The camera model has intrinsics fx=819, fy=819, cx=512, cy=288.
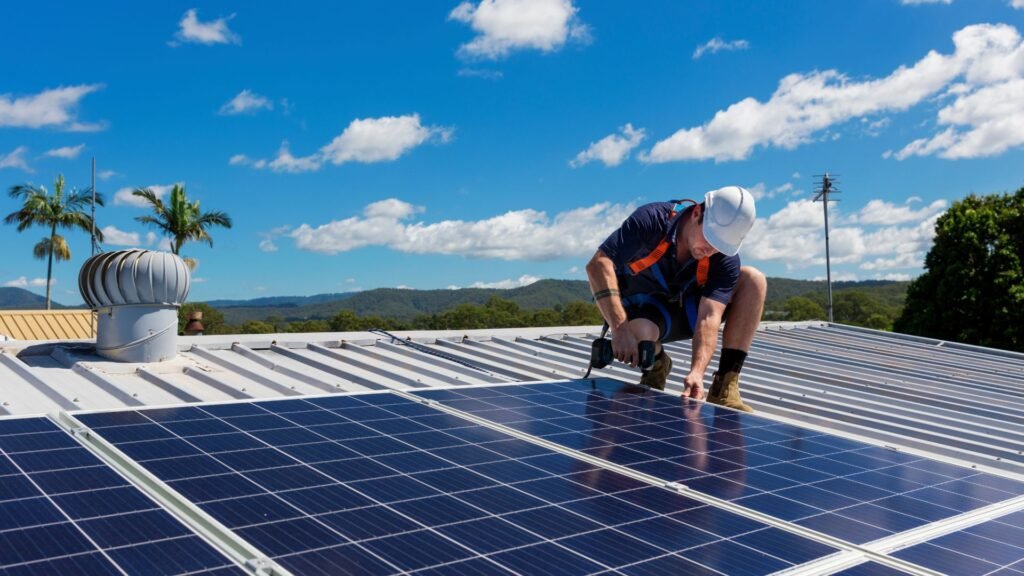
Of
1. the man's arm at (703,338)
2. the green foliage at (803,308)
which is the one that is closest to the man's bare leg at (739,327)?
the man's arm at (703,338)

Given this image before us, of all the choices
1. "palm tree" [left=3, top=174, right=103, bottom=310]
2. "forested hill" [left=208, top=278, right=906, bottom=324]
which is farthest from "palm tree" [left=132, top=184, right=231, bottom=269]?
"forested hill" [left=208, top=278, right=906, bottom=324]

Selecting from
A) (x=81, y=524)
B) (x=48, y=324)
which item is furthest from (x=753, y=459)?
(x=48, y=324)

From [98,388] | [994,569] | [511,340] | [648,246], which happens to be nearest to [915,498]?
[994,569]

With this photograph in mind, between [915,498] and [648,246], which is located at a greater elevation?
[648,246]

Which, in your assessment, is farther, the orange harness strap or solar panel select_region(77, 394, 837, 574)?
the orange harness strap

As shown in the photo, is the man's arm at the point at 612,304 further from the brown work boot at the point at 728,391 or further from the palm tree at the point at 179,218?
the palm tree at the point at 179,218

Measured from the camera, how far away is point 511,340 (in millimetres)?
14031

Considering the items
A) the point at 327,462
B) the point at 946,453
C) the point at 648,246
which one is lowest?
the point at 946,453

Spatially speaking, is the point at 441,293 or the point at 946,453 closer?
the point at 946,453

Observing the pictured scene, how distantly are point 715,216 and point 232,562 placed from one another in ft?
17.6

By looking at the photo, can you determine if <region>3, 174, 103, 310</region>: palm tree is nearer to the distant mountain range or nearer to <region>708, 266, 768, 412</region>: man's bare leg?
<region>708, 266, 768, 412</region>: man's bare leg

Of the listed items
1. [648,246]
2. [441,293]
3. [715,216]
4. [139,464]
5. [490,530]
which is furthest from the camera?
[441,293]

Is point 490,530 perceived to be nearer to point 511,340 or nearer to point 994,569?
point 994,569

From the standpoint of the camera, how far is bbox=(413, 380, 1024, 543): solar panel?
484 cm
